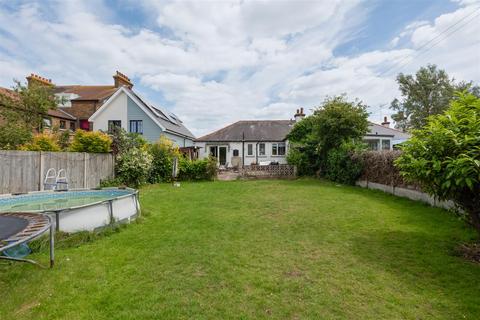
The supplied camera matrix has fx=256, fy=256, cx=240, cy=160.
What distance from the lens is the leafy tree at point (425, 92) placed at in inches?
1344

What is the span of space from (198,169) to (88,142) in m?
6.76

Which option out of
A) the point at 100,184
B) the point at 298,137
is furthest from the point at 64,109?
the point at 298,137

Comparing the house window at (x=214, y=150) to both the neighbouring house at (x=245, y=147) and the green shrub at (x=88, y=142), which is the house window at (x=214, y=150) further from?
the green shrub at (x=88, y=142)

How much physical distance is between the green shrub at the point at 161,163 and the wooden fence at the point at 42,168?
2.99 metres

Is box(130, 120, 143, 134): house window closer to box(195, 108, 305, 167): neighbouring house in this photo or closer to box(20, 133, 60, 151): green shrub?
box(195, 108, 305, 167): neighbouring house

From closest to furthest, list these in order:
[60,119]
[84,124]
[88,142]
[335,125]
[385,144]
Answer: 1. [88,142]
2. [335,125]
3. [60,119]
4. [84,124]
5. [385,144]

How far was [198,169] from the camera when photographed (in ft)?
56.7

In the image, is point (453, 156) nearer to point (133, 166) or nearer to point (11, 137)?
point (133, 166)

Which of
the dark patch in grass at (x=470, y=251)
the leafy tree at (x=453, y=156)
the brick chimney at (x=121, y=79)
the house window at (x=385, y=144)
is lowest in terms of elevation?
the dark patch in grass at (x=470, y=251)

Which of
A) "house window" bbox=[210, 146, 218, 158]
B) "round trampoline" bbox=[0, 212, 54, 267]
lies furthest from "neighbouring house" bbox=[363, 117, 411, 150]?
"round trampoline" bbox=[0, 212, 54, 267]

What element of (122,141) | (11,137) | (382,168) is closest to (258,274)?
(382,168)

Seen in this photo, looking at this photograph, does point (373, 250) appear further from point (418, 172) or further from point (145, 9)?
point (145, 9)

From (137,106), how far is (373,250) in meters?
21.2

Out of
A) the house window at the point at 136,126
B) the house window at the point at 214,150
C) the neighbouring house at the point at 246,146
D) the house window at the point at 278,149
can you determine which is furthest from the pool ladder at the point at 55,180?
the house window at the point at 278,149
